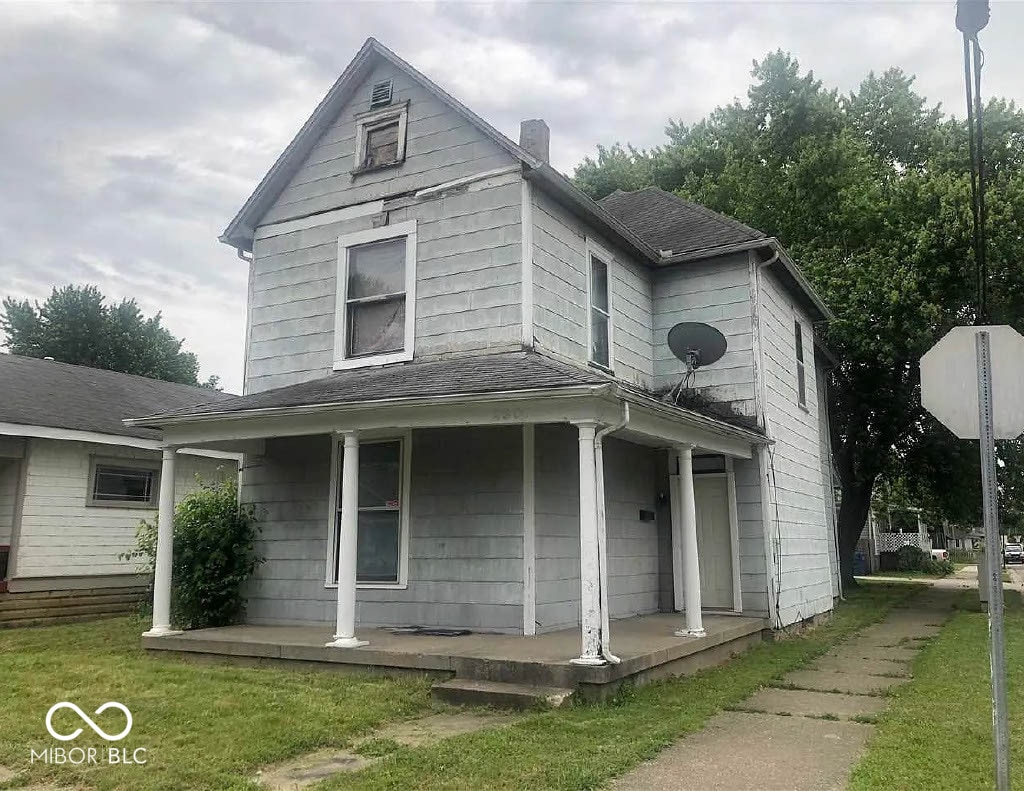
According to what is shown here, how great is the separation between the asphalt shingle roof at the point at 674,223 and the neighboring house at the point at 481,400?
0.33 feet

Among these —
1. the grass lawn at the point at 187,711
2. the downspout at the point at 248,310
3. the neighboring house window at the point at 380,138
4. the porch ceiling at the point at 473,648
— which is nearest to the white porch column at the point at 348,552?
the porch ceiling at the point at 473,648

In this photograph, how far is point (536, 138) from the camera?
10.6m

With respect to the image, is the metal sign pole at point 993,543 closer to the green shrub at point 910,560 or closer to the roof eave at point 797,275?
the roof eave at point 797,275

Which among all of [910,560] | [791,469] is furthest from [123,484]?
[910,560]

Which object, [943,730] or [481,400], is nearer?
[943,730]

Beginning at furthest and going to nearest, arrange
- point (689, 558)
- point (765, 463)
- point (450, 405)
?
1. point (765, 463)
2. point (689, 558)
3. point (450, 405)

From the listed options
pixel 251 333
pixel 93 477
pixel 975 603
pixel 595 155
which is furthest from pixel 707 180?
pixel 93 477

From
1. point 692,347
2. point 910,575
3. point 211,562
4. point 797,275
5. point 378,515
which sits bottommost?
point 910,575

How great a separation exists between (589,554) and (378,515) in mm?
3517

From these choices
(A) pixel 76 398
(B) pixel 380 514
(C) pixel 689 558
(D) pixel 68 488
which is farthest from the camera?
(A) pixel 76 398

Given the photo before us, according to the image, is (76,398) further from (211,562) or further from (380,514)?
(380,514)

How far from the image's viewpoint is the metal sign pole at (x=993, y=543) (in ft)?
13.0

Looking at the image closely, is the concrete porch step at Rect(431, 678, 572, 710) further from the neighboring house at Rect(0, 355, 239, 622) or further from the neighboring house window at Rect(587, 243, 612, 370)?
the neighboring house at Rect(0, 355, 239, 622)

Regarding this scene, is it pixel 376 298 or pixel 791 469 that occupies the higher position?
pixel 376 298
